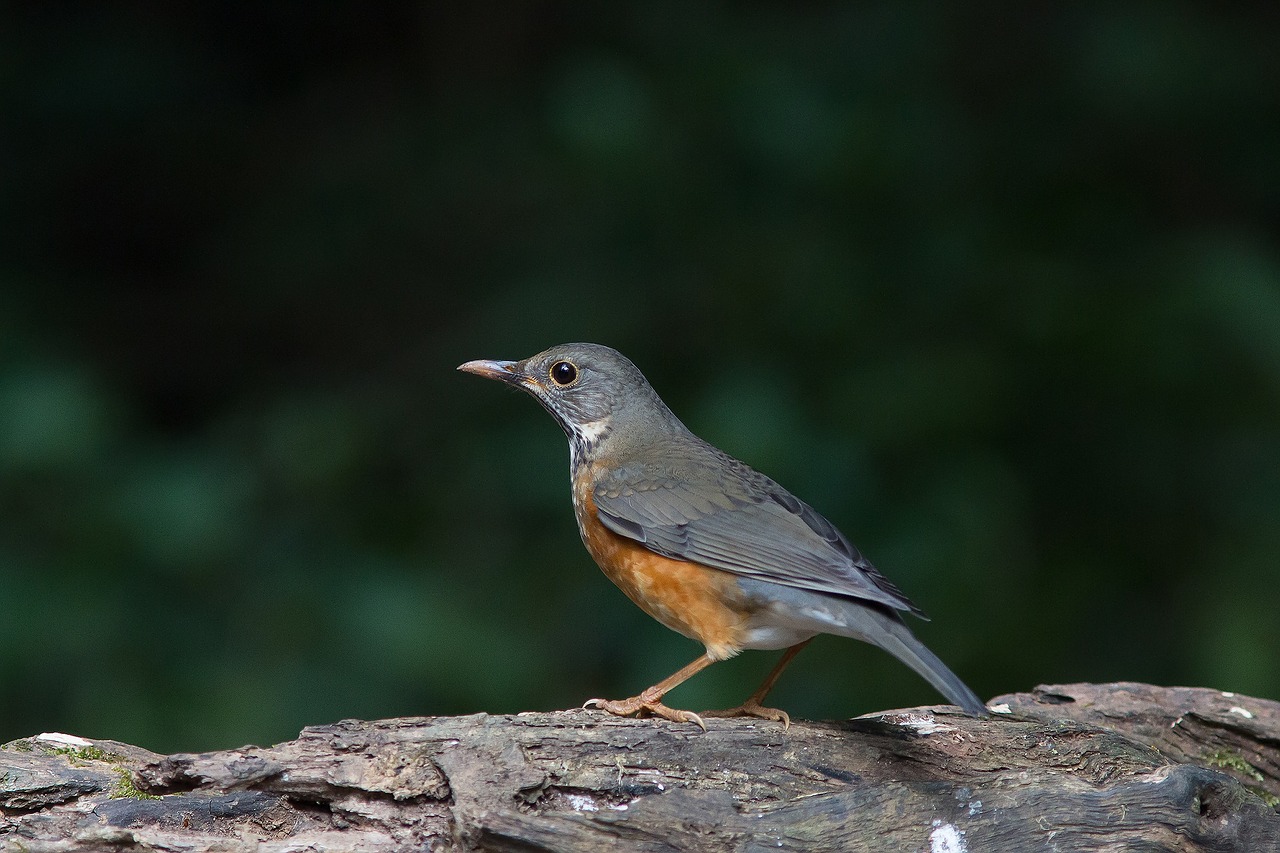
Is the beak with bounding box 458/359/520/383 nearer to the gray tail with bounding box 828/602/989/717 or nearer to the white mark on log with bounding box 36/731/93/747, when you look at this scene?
the gray tail with bounding box 828/602/989/717

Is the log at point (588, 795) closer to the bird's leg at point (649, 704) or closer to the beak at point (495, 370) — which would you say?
the bird's leg at point (649, 704)

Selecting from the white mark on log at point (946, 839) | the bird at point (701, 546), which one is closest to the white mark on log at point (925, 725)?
the bird at point (701, 546)

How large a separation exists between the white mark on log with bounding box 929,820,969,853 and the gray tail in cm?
36

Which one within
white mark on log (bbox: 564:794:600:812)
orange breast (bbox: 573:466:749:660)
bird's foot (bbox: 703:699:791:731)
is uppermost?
orange breast (bbox: 573:466:749:660)

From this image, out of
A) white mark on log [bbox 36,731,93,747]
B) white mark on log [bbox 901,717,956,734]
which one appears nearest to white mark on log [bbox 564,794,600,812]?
white mark on log [bbox 901,717,956,734]

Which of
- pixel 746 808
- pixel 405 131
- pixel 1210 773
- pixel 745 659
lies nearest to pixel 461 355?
pixel 405 131

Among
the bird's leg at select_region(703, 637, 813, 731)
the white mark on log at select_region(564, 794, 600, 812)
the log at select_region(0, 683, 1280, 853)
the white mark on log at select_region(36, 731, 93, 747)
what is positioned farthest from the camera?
the bird's leg at select_region(703, 637, 813, 731)

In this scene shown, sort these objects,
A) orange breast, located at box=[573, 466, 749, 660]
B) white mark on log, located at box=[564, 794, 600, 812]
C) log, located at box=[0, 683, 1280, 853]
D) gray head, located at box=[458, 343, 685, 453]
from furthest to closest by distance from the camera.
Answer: gray head, located at box=[458, 343, 685, 453]
orange breast, located at box=[573, 466, 749, 660]
white mark on log, located at box=[564, 794, 600, 812]
log, located at box=[0, 683, 1280, 853]

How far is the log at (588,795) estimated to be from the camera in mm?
3852

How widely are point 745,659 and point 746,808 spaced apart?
2273 mm

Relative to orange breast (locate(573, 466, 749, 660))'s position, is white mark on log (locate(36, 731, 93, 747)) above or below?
below

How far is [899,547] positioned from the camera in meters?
6.96

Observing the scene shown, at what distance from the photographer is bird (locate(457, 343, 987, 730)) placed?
4570 mm

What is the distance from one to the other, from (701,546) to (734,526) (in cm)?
19
